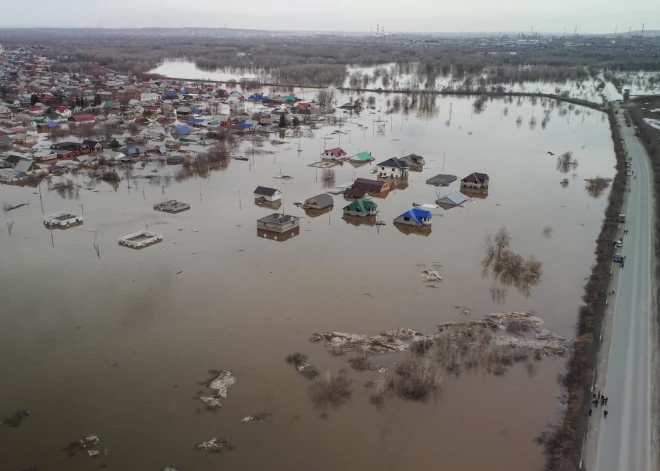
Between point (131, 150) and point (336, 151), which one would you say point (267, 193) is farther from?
point (131, 150)

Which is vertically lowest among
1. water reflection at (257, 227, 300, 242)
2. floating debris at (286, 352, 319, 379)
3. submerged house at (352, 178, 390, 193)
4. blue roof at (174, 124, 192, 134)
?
floating debris at (286, 352, 319, 379)

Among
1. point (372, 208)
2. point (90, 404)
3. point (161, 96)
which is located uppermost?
point (161, 96)

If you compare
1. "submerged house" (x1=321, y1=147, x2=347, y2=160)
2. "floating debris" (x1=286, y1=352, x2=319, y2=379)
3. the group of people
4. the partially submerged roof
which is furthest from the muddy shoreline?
"submerged house" (x1=321, y1=147, x2=347, y2=160)

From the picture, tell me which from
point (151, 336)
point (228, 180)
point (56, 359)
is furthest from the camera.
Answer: point (228, 180)

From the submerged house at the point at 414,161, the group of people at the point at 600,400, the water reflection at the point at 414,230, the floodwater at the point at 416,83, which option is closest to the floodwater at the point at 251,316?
the water reflection at the point at 414,230

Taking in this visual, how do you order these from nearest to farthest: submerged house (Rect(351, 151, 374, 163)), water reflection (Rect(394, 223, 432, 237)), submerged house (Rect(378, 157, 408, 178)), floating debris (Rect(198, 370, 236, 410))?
floating debris (Rect(198, 370, 236, 410)) → water reflection (Rect(394, 223, 432, 237)) → submerged house (Rect(378, 157, 408, 178)) → submerged house (Rect(351, 151, 374, 163))

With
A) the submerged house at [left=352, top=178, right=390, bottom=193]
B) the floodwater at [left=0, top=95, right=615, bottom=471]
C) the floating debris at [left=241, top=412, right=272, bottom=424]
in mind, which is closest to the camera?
the floodwater at [left=0, top=95, right=615, bottom=471]

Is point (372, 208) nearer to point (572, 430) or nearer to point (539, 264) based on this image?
point (539, 264)

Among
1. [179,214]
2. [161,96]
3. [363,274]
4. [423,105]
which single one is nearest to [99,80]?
[161,96]

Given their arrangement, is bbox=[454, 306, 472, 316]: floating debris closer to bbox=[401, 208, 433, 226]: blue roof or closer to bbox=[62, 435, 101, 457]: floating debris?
bbox=[401, 208, 433, 226]: blue roof
